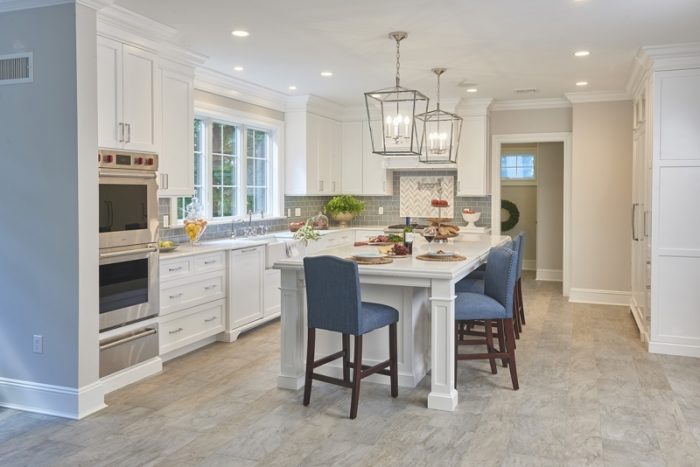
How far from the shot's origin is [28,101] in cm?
372

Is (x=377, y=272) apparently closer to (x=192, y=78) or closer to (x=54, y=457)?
(x=54, y=457)

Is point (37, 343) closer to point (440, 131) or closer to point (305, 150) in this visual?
point (440, 131)

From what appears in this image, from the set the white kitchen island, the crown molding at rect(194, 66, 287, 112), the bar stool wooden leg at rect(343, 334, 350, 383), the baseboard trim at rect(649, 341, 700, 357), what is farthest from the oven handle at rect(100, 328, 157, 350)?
the baseboard trim at rect(649, 341, 700, 357)

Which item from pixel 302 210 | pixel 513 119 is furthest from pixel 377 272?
pixel 513 119

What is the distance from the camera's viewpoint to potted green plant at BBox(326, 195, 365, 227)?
840 cm

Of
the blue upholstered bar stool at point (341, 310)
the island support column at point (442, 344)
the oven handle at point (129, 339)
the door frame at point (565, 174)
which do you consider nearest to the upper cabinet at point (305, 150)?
the door frame at point (565, 174)

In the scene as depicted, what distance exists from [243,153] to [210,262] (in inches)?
78.4

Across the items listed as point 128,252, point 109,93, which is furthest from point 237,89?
point 128,252

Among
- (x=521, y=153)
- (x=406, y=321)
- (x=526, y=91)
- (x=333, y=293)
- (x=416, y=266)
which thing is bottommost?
(x=406, y=321)

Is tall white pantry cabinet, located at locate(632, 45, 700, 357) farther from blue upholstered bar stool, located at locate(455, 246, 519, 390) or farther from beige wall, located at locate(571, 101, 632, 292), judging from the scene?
beige wall, located at locate(571, 101, 632, 292)

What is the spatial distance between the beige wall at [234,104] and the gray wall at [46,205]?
7.46 feet

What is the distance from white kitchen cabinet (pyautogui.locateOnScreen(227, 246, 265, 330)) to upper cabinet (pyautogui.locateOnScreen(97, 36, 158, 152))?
1406 millimetres

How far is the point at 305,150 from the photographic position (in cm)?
756

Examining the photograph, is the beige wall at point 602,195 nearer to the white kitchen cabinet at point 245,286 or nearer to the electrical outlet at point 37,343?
the white kitchen cabinet at point 245,286
